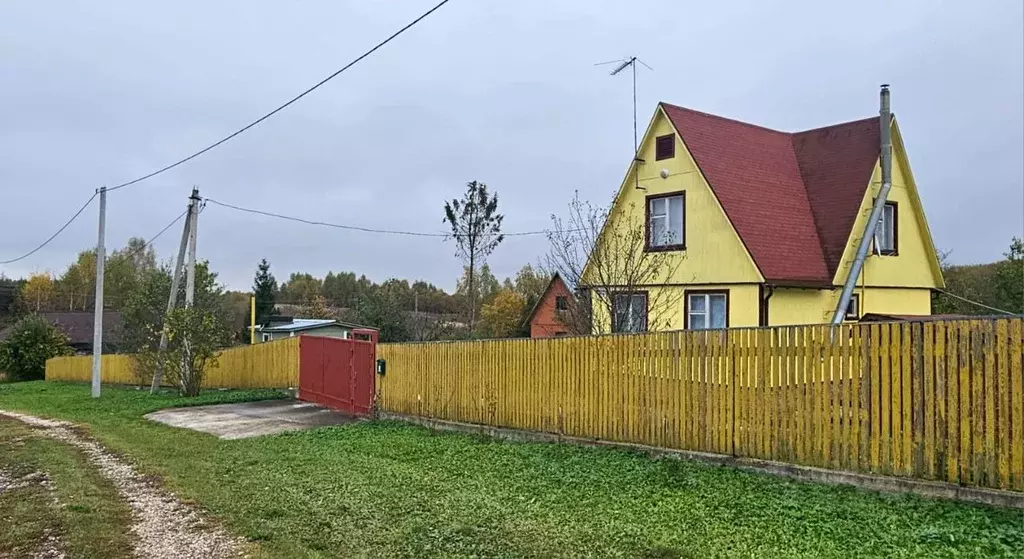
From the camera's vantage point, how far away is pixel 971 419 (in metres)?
6.43

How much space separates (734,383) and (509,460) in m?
2.94

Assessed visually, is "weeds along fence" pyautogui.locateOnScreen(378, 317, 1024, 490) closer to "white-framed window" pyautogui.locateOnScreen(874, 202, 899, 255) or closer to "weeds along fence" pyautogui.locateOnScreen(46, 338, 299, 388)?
"weeds along fence" pyautogui.locateOnScreen(46, 338, 299, 388)

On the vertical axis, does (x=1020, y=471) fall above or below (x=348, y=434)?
above

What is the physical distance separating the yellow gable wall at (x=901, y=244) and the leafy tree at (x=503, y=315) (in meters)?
28.8

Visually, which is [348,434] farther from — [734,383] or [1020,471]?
[1020,471]

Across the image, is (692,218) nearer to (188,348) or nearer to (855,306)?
(855,306)

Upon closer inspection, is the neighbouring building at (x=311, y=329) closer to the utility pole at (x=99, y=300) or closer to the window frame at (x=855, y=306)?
the utility pole at (x=99, y=300)

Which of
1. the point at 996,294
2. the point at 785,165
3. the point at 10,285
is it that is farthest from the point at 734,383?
the point at 10,285

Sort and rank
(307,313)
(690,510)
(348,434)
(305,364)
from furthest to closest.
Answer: (307,313) < (305,364) < (348,434) < (690,510)

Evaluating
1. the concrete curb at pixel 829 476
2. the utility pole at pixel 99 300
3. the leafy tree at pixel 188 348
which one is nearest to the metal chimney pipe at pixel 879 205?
the concrete curb at pixel 829 476

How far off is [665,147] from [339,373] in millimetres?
9440

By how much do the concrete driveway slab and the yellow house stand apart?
706cm

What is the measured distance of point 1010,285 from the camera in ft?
78.9

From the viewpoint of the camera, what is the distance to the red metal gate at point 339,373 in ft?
47.9
